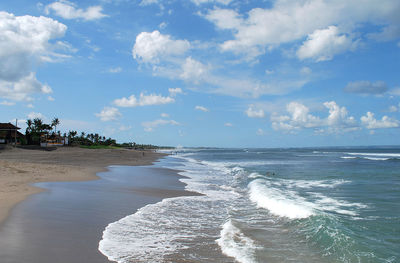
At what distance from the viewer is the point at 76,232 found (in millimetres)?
7801

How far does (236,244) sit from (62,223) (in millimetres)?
5029

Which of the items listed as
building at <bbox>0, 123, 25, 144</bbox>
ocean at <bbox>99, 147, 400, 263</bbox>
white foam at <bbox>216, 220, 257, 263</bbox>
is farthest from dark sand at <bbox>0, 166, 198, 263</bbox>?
building at <bbox>0, 123, 25, 144</bbox>

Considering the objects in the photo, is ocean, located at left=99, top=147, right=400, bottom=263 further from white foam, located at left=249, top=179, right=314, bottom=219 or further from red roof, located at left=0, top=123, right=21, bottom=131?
red roof, located at left=0, top=123, right=21, bottom=131

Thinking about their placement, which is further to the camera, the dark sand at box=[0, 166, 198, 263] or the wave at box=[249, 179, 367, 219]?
the wave at box=[249, 179, 367, 219]

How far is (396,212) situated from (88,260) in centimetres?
1169

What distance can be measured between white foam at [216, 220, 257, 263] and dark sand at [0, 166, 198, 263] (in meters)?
2.94

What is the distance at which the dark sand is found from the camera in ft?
20.1

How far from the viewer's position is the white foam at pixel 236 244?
683 centimetres

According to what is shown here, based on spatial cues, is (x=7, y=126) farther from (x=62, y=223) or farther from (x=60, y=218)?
(x=62, y=223)

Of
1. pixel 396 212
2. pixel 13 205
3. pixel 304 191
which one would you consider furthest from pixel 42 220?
pixel 304 191

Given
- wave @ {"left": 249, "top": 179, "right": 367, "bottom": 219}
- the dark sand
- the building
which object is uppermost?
the building

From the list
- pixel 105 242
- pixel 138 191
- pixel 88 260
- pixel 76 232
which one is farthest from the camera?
pixel 138 191

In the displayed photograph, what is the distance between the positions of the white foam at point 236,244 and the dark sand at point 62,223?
294cm

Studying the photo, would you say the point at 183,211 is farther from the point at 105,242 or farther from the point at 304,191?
the point at 304,191
